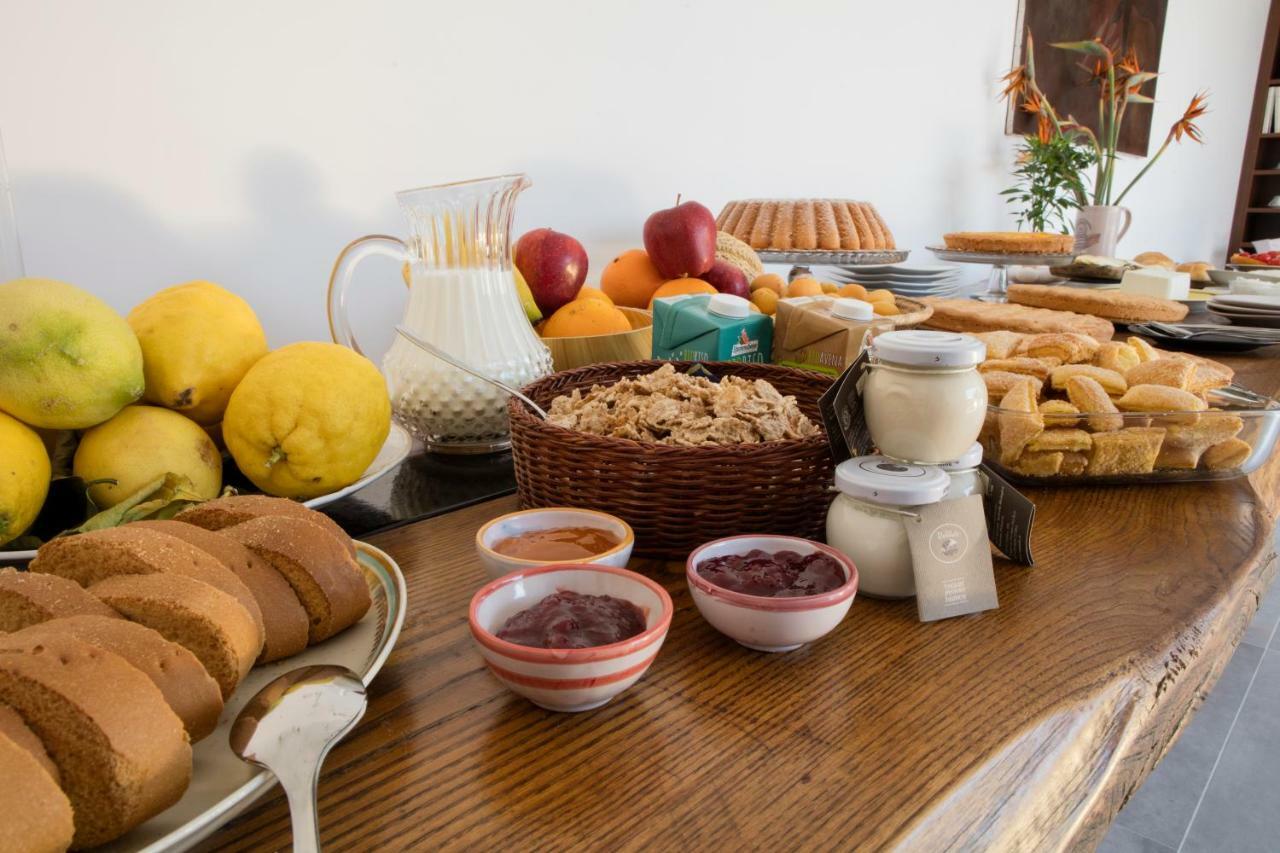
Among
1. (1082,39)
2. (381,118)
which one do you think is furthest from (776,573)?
(1082,39)

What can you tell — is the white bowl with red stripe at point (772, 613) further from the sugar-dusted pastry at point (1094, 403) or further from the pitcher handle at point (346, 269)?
the pitcher handle at point (346, 269)

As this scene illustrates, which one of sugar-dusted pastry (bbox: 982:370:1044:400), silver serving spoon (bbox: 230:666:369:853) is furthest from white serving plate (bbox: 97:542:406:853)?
sugar-dusted pastry (bbox: 982:370:1044:400)

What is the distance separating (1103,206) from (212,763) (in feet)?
10.2

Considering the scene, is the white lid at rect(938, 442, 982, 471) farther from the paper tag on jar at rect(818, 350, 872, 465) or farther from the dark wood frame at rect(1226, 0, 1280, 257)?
the dark wood frame at rect(1226, 0, 1280, 257)

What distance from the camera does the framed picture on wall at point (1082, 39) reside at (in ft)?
9.17

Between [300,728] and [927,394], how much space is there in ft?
1.37

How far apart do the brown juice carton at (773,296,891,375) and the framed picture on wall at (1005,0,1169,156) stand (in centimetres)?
235

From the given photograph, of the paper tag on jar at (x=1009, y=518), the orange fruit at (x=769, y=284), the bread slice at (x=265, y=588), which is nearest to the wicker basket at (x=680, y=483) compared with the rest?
the paper tag on jar at (x=1009, y=518)

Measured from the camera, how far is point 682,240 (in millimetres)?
1129

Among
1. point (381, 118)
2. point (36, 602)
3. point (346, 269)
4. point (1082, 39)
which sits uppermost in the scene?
point (1082, 39)

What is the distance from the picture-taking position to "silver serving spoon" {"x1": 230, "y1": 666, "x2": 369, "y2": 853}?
321mm

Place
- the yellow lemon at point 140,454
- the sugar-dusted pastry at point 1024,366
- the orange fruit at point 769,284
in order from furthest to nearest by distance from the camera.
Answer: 1. the orange fruit at point 769,284
2. the sugar-dusted pastry at point 1024,366
3. the yellow lemon at point 140,454

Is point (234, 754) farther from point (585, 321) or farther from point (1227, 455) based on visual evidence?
point (1227, 455)

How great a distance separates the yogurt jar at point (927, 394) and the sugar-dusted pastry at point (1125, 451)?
0.30m
